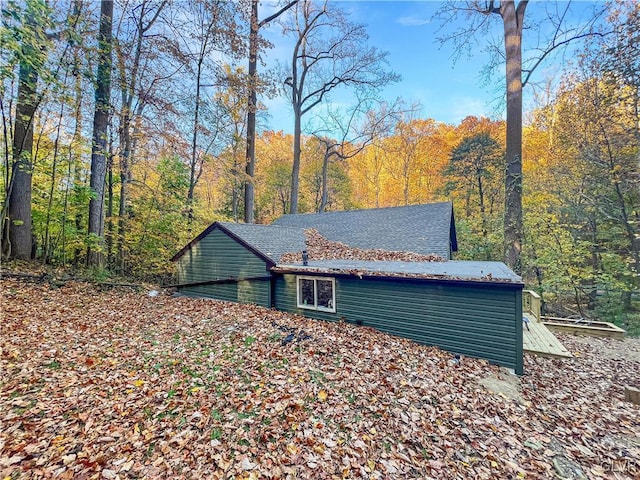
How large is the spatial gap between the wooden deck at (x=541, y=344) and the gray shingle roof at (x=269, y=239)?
6720 millimetres

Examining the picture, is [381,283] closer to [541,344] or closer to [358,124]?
[541,344]

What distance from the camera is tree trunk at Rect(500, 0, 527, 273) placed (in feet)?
29.9

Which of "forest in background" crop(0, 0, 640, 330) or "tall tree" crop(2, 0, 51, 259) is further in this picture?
"forest in background" crop(0, 0, 640, 330)

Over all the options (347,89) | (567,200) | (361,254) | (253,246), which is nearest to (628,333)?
(567,200)

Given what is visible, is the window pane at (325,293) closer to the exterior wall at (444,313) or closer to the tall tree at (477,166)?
the exterior wall at (444,313)

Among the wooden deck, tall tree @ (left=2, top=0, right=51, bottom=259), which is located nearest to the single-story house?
the wooden deck

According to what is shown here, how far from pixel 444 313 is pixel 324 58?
17876 mm

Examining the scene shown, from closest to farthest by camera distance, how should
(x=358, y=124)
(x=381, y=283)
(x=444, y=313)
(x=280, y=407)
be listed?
(x=280, y=407), (x=444, y=313), (x=381, y=283), (x=358, y=124)

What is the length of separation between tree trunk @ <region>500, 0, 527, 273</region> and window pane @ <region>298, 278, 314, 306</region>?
269 inches

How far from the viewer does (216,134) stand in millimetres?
14141

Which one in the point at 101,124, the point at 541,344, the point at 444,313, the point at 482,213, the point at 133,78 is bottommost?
the point at 541,344

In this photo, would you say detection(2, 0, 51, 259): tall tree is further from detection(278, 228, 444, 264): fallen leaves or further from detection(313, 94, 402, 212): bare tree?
detection(313, 94, 402, 212): bare tree

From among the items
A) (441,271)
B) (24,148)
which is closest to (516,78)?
(441,271)

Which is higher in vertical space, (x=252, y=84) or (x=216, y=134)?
(x=252, y=84)
